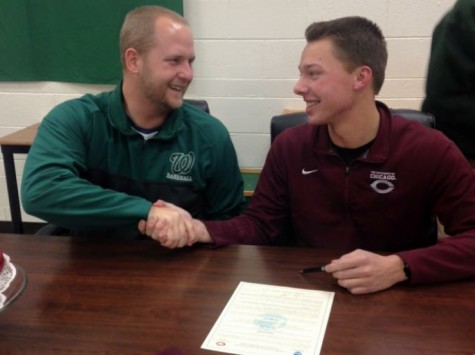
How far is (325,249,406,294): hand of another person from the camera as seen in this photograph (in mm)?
1080

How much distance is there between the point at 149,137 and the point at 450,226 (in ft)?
3.19

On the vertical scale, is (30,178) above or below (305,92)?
below

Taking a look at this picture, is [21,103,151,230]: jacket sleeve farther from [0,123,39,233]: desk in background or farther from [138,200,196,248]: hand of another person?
[0,123,39,233]: desk in background

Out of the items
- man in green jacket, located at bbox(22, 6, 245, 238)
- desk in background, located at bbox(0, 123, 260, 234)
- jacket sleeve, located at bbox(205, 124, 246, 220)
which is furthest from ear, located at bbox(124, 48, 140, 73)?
desk in background, located at bbox(0, 123, 260, 234)

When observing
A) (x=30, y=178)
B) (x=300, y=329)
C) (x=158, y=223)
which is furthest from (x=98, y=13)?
(x=300, y=329)

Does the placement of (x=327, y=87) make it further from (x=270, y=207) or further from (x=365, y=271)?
(x=365, y=271)

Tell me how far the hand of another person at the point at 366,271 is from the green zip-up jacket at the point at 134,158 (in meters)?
0.64

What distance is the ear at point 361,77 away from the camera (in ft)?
4.99

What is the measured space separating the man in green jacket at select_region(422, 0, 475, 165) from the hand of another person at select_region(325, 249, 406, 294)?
1021 millimetres

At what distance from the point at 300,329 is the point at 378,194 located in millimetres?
620

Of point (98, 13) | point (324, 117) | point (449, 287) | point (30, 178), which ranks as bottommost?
point (449, 287)

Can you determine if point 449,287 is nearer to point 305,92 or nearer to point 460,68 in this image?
point 305,92

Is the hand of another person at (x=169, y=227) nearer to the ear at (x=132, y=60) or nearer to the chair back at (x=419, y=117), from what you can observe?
the ear at (x=132, y=60)

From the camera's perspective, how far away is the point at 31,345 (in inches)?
36.1
